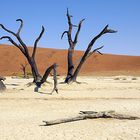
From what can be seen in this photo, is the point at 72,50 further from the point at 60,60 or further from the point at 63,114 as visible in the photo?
the point at 60,60

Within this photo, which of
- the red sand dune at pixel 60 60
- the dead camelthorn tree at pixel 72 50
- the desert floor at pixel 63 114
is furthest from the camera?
the red sand dune at pixel 60 60

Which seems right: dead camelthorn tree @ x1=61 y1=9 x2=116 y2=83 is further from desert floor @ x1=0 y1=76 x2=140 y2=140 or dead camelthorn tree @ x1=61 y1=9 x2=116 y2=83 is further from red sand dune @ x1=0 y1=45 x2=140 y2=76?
red sand dune @ x1=0 y1=45 x2=140 y2=76

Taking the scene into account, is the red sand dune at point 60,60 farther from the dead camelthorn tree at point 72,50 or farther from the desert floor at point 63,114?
the desert floor at point 63,114

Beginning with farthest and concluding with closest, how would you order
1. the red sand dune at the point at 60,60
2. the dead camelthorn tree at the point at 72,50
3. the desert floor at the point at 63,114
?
1. the red sand dune at the point at 60,60
2. the dead camelthorn tree at the point at 72,50
3. the desert floor at the point at 63,114

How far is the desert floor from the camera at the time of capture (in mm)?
10586

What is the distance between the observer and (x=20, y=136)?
412 inches

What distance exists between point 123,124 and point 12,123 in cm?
313

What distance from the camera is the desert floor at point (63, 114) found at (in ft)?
34.7

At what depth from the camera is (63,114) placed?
14180 millimetres

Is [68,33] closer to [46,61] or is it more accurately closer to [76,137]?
[76,137]

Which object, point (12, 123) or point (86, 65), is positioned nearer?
point (12, 123)

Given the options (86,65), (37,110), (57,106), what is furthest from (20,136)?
(86,65)

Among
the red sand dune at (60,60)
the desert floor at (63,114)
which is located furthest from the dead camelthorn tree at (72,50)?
the red sand dune at (60,60)

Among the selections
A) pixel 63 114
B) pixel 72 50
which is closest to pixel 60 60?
pixel 72 50
